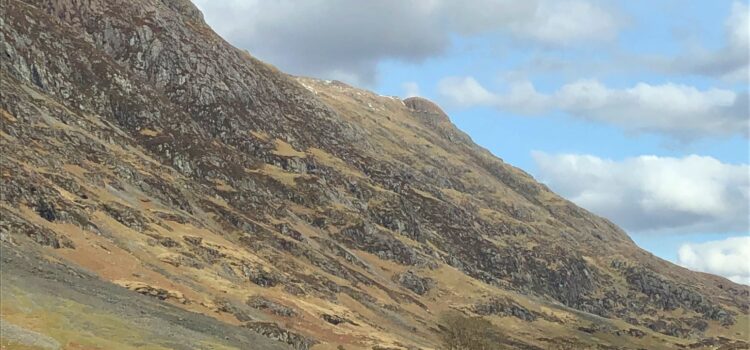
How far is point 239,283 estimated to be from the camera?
138 metres

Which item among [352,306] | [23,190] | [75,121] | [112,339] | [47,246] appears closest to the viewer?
[112,339]

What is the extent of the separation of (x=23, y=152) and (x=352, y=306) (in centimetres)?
8222

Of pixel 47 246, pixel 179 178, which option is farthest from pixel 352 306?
pixel 47 246

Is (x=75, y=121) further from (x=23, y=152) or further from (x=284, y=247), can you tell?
(x=284, y=247)

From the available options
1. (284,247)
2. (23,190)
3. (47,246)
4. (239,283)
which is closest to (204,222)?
(284,247)

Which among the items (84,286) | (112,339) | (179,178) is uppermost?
(179,178)

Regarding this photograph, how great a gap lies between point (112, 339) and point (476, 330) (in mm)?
76128

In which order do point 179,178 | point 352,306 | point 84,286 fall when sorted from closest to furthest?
point 84,286
point 352,306
point 179,178

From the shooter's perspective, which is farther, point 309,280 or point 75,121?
point 75,121

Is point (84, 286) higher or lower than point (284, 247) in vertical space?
Answer: lower

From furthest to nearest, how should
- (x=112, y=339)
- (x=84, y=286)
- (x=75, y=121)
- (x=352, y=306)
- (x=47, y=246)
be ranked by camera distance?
(x=75, y=121), (x=352, y=306), (x=47, y=246), (x=84, y=286), (x=112, y=339)

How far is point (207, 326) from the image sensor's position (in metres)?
87.8

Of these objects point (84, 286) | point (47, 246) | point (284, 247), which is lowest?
point (84, 286)

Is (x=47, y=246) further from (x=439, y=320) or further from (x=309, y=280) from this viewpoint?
(x=439, y=320)
